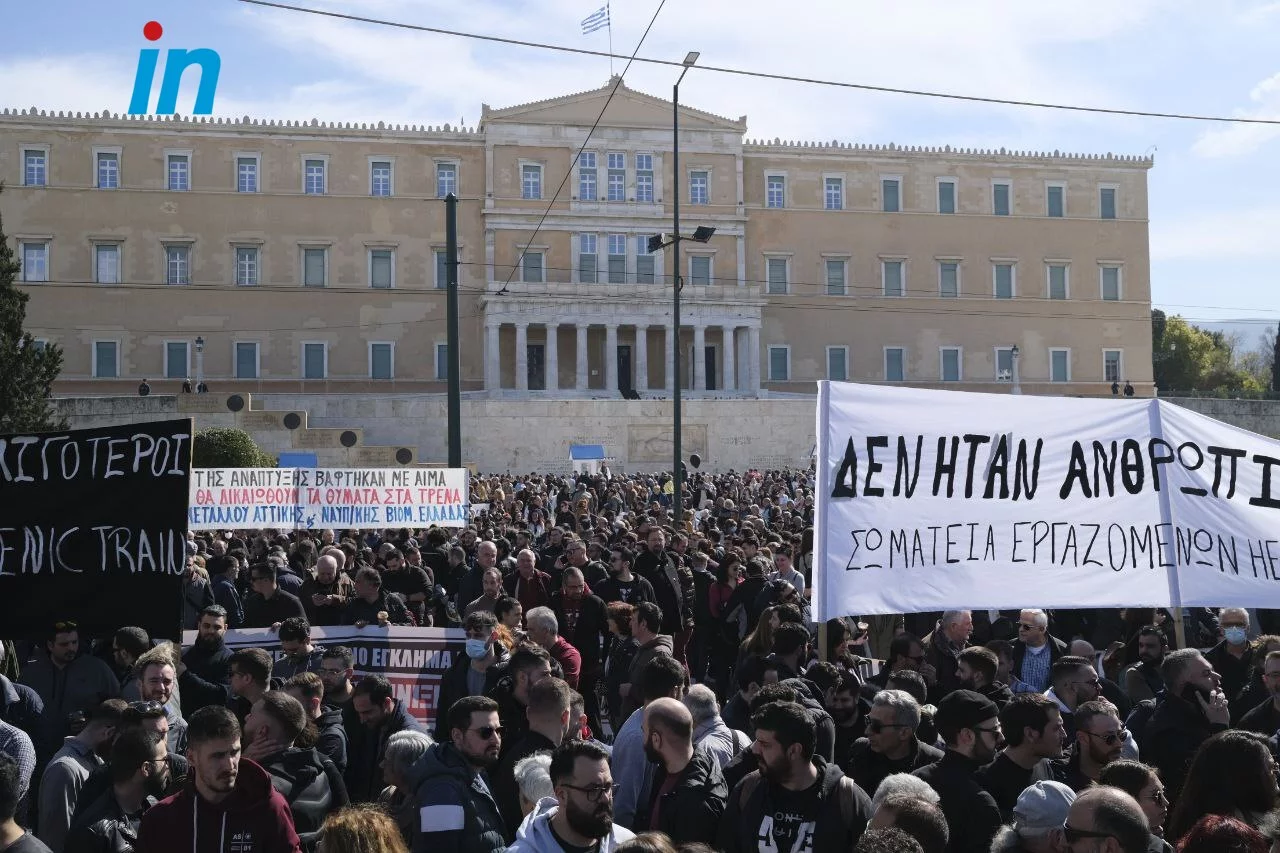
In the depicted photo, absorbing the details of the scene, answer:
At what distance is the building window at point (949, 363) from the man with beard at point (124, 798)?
47297mm

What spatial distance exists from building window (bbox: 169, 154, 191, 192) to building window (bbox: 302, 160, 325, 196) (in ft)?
12.0

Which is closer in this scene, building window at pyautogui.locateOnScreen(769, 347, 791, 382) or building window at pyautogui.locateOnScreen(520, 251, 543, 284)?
building window at pyautogui.locateOnScreen(520, 251, 543, 284)

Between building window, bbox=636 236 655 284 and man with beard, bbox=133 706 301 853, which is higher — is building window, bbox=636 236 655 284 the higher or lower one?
the higher one

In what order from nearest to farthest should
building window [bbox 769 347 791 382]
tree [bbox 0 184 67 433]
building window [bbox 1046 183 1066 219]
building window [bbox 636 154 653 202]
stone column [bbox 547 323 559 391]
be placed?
tree [bbox 0 184 67 433], stone column [bbox 547 323 559 391], building window [bbox 636 154 653 202], building window [bbox 769 347 791 382], building window [bbox 1046 183 1066 219]

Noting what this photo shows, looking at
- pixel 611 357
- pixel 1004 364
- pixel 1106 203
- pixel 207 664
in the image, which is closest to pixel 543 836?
pixel 207 664

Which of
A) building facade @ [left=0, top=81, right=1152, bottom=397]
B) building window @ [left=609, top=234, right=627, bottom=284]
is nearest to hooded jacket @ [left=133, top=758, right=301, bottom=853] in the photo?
building facade @ [left=0, top=81, right=1152, bottom=397]

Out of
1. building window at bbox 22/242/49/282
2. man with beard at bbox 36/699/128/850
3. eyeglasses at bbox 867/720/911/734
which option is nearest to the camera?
man with beard at bbox 36/699/128/850

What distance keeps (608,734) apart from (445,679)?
9.65 ft

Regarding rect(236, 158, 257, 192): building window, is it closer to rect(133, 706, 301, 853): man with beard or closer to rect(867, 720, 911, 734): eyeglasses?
rect(867, 720, 911, 734): eyeglasses

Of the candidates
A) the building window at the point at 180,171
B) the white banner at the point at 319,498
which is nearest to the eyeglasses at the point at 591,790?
the white banner at the point at 319,498

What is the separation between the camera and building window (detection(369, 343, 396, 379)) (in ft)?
150

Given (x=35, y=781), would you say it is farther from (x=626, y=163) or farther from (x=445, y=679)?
(x=626, y=163)

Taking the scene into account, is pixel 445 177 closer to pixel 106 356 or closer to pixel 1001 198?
pixel 106 356

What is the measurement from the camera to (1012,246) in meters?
51.0
